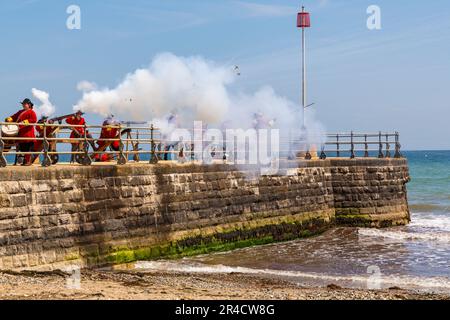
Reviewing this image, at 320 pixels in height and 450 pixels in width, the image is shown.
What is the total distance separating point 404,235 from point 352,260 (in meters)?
6.40

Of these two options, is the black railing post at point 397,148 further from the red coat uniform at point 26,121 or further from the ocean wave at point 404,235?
the red coat uniform at point 26,121

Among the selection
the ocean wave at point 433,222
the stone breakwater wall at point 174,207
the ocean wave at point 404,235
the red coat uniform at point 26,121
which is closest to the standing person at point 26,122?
the red coat uniform at point 26,121

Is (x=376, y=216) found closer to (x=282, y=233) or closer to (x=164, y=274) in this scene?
(x=282, y=233)

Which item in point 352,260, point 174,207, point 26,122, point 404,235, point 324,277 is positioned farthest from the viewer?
point 404,235

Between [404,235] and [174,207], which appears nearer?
[174,207]

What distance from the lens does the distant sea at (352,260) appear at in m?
19.1

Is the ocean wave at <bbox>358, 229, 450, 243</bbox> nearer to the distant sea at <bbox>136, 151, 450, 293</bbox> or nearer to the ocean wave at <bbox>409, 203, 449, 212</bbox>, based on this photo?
the distant sea at <bbox>136, 151, 450, 293</bbox>

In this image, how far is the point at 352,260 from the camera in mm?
22375

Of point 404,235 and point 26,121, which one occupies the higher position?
point 26,121

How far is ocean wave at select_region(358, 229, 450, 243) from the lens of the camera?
2759cm

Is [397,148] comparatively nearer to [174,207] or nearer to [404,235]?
[404,235]

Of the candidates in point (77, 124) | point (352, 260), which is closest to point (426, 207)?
point (352, 260)

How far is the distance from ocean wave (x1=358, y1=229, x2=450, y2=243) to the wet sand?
1062 cm
